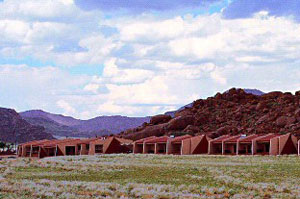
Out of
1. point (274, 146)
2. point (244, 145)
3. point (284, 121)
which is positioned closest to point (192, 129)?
point (284, 121)

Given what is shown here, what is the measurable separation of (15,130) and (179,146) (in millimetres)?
103409

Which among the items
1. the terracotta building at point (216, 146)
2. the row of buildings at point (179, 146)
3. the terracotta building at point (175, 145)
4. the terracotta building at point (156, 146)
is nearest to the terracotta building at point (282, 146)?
the row of buildings at point (179, 146)

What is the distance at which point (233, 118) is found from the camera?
4486 inches

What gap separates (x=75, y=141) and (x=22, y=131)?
294 ft

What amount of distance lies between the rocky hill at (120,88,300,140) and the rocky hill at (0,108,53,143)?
61552mm

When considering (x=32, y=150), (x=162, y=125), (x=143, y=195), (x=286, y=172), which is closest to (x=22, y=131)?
(x=162, y=125)

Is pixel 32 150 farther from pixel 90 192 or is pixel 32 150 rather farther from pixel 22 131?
pixel 22 131

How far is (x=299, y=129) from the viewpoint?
91.3 m

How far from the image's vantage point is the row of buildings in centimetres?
7119

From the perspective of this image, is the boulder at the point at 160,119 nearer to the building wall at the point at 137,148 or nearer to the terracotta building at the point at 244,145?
the building wall at the point at 137,148

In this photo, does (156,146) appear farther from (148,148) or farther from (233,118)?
(233,118)

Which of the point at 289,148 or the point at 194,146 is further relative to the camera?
the point at 194,146

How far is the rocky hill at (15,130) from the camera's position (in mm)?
165125

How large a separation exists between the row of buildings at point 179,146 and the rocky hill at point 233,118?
16468 mm
